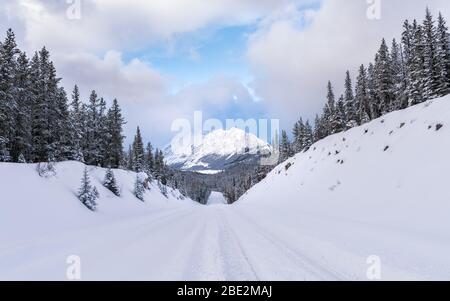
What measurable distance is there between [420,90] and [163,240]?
134ft

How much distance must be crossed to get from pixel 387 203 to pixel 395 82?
47549 millimetres

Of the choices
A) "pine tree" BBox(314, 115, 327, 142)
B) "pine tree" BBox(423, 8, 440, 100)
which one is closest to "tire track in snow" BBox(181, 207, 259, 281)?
"pine tree" BBox(423, 8, 440, 100)

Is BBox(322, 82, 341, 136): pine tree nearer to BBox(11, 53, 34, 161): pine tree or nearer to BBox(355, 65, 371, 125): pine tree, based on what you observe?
BBox(355, 65, 371, 125): pine tree

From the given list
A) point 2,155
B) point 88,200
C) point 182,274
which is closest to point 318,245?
point 182,274

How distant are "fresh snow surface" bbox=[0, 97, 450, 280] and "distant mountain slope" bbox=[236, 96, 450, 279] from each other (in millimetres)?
56

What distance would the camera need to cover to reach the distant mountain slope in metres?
8.83

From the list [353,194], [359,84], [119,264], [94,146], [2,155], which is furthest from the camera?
[359,84]

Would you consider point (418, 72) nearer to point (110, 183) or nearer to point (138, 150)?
point (110, 183)

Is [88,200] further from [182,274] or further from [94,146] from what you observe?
[94,146]

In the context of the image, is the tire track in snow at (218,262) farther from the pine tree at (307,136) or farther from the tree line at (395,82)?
the pine tree at (307,136)

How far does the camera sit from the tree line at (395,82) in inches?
1613

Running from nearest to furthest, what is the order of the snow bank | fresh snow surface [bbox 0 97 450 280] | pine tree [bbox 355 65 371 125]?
fresh snow surface [bbox 0 97 450 280]
the snow bank
pine tree [bbox 355 65 371 125]

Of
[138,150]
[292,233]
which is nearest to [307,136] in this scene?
[138,150]
